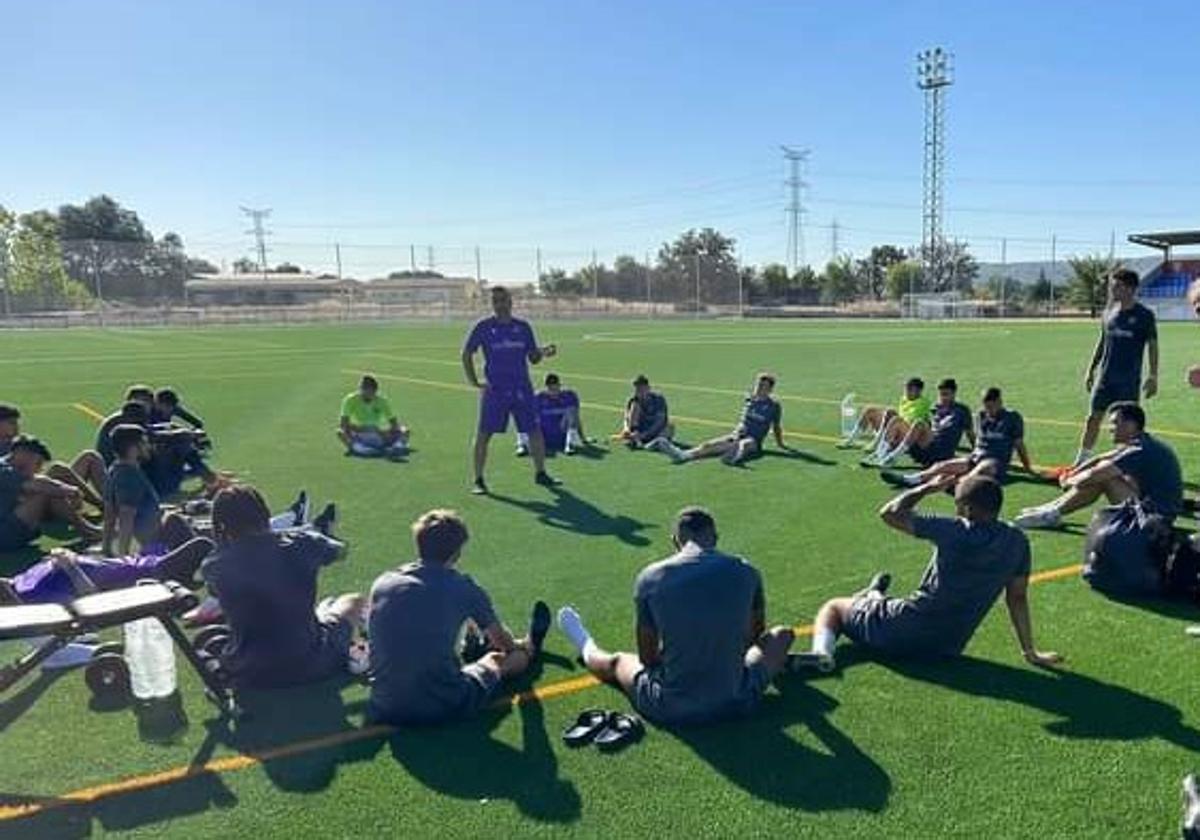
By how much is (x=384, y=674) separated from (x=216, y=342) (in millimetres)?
41168

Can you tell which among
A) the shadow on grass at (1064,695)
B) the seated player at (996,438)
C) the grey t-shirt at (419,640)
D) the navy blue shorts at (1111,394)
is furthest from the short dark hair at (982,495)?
the navy blue shorts at (1111,394)

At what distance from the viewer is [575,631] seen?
562 cm

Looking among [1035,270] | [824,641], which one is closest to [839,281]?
[1035,270]

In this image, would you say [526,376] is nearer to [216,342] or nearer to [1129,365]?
[1129,365]

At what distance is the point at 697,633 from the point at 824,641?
1.28 meters

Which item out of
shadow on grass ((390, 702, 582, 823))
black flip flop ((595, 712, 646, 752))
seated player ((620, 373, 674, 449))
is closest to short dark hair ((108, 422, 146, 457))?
shadow on grass ((390, 702, 582, 823))

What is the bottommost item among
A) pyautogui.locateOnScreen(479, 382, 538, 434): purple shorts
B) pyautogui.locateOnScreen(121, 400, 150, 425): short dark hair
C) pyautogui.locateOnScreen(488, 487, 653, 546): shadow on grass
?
pyautogui.locateOnScreen(488, 487, 653, 546): shadow on grass

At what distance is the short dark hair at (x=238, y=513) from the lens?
4.92 m

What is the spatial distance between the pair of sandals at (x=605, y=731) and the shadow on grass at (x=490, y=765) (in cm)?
→ 13

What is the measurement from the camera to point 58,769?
443 cm

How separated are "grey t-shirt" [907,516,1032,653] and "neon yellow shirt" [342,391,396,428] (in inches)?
374

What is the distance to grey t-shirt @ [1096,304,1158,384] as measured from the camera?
9.78 meters

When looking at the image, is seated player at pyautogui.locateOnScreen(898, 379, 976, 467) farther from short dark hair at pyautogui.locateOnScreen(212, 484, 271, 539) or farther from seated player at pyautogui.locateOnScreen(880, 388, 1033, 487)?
short dark hair at pyautogui.locateOnScreen(212, 484, 271, 539)

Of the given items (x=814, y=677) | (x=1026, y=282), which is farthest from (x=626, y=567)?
(x=1026, y=282)
